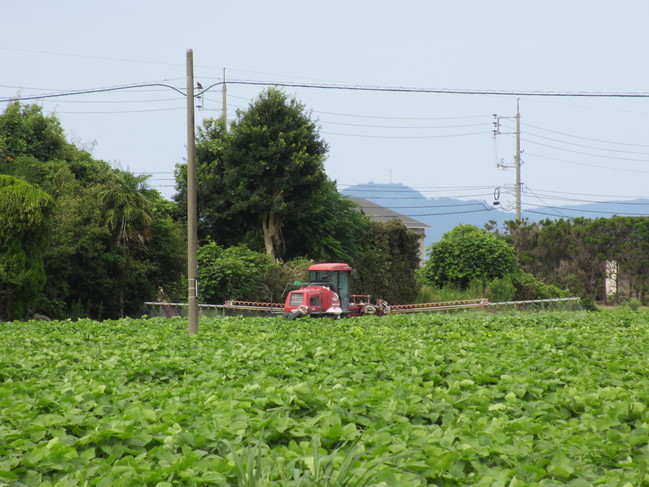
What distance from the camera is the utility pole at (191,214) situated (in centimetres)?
1466

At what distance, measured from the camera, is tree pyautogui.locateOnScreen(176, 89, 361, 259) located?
115 ft

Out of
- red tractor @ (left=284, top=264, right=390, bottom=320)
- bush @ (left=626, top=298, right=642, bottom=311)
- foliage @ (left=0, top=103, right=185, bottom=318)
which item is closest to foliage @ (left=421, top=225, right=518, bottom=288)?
bush @ (left=626, top=298, right=642, bottom=311)

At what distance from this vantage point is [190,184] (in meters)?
14.9

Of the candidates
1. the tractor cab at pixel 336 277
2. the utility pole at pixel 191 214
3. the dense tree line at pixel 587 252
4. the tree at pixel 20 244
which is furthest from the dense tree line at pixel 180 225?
the utility pole at pixel 191 214

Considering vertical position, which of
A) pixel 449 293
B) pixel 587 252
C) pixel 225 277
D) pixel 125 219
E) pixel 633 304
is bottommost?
pixel 633 304

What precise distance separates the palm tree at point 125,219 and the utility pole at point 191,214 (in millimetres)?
12673

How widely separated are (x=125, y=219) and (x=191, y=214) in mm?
13267

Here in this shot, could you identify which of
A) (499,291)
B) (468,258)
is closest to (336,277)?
(499,291)

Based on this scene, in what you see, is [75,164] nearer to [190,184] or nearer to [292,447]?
[190,184]

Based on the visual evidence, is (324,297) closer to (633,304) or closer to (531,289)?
(531,289)

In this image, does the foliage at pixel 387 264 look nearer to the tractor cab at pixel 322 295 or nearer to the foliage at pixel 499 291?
the foliage at pixel 499 291

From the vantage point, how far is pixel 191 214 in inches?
585

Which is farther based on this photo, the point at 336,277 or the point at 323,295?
the point at 336,277

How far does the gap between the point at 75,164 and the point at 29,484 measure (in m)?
30.3
